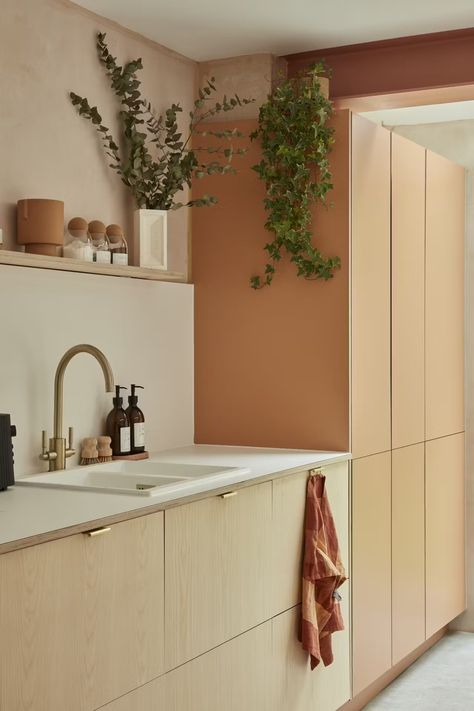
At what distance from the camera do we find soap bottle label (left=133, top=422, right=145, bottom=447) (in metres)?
3.63

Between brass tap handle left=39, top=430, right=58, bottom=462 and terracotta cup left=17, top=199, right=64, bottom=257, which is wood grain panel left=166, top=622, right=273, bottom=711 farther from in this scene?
terracotta cup left=17, top=199, right=64, bottom=257

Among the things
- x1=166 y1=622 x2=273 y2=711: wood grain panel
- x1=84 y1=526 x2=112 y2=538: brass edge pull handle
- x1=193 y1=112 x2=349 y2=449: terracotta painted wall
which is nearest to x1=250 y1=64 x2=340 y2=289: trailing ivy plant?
x1=193 y1=112 x2=349 y2=449: terracotta painted wall

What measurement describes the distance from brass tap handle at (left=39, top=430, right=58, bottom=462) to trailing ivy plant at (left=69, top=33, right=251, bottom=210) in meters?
0.98

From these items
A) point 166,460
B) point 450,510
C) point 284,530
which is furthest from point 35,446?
point 450,510

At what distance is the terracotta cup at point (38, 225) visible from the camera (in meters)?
3.15

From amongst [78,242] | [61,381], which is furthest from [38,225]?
[61,381]

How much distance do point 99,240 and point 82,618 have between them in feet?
4.76

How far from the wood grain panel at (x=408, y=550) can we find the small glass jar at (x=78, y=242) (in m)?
1.61

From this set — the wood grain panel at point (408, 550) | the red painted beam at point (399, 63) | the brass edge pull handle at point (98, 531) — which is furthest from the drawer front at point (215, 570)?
the red painted beam at point (399, 63)

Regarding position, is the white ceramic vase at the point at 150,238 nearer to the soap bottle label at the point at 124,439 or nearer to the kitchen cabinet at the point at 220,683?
the soap bottle label at the point at 124,439

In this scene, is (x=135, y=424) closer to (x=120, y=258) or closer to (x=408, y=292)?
(x=120, y=258)

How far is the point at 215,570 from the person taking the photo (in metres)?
2.92

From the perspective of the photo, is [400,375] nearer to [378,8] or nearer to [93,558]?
[378,8]

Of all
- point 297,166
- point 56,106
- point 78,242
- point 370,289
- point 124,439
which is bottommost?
point 124,439
